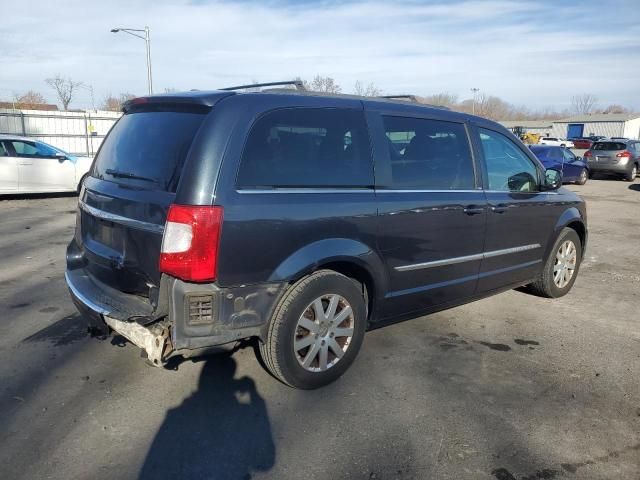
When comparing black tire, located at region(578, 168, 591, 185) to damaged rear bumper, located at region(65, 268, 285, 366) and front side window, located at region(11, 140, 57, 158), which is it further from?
damaged rear bumper, located at region(65, 268, 285, 366)

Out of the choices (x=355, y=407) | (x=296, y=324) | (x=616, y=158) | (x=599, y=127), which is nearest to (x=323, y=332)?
(x=296, y=324)

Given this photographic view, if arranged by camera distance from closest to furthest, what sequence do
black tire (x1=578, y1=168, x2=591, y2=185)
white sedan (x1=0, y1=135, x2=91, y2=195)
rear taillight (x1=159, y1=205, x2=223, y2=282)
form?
rear taillight (x1=159, y1=205, x2=223, y2=282), white sedan (x1=0, y1=135, x2=91, y2=195), black tire (x1=578, y1=168, x2=591, y2=185)

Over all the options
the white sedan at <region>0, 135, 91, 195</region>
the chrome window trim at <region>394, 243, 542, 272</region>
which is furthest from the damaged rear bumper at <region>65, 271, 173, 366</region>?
the white sedan at <region>0, 135, 91, 195</region>

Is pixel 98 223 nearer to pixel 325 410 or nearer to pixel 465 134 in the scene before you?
pixel 325 410

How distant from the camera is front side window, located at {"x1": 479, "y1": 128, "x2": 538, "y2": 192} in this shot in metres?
4.41

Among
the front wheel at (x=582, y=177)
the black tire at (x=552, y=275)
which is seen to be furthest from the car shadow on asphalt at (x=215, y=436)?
the front wheel at (x=582, y=177)

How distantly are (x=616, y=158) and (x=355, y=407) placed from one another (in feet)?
69.3

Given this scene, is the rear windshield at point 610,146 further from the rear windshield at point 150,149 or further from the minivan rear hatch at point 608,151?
the rear windshield at point 150,149

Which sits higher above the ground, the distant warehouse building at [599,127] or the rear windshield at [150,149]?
the distant warehouse building at [599,127]

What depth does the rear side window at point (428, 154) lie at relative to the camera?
145 inches

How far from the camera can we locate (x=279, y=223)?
297 cm

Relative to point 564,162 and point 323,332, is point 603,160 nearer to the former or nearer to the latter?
point 564,162

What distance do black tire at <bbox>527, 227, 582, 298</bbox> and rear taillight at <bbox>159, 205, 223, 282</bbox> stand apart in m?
3.72

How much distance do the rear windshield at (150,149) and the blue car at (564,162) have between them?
16940 millimetres
